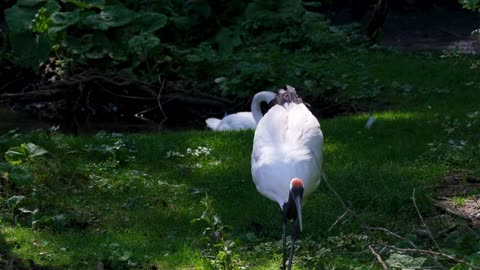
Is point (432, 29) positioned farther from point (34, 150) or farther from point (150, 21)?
point (34, 150)

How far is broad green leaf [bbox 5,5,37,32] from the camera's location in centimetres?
1280

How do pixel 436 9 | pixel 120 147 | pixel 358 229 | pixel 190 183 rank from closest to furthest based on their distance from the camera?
pixel 358 229 → pixel 190 183 → pixel 120 147 → pixel 436 9

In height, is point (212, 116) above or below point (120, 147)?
below

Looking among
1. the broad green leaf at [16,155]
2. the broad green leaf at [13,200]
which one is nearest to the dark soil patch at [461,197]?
the broad green leaf at [13,200]

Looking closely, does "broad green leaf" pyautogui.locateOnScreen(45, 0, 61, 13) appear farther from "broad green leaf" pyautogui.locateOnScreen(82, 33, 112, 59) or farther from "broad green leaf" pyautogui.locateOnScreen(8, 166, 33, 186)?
"broad green leaf" pyautogui.locateOnScreen(8, 166, 33, 186)

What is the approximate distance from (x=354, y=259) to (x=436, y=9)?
14.7 metres

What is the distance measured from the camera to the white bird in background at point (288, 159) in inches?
228

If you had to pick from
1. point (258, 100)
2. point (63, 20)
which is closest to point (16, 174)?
point (258, 100)

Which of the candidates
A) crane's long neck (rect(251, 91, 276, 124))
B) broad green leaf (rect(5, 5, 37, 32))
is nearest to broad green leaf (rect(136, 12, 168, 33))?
broad green leaf (rect(5, 5, 37, 32))

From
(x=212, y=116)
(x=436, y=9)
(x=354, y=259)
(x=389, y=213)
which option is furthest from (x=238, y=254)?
(x=436, y=9)

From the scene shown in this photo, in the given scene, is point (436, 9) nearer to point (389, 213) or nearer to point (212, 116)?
point (212, 116)

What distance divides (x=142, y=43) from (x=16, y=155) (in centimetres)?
501

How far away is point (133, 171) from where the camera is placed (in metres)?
7.97

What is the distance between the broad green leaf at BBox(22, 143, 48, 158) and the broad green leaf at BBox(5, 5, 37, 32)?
17.4ft
